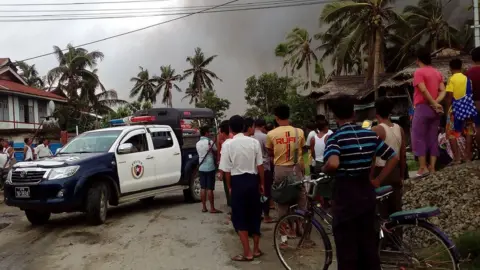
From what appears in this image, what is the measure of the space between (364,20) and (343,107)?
28.1 metres

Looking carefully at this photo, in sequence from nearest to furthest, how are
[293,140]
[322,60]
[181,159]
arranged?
[293,140], [181,159], [322,60]

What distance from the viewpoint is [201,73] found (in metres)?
67.2

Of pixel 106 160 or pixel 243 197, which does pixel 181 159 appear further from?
pixel 243 197

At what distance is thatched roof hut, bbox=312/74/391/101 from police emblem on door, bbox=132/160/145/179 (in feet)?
85.0

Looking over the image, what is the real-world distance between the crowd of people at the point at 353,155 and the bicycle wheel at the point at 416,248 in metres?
0.18

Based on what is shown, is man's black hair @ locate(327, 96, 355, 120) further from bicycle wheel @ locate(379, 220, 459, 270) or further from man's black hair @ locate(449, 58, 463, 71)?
man's black hair @ locate(449, 58, 463, 71)

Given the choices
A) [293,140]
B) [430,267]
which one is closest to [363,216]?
[430,267]

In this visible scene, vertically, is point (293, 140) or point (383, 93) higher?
point (383, 93)

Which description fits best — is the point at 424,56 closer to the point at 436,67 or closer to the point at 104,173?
the point at 104,173

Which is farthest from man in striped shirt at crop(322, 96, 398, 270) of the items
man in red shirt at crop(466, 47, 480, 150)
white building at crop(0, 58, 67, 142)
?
white building at crop(0, 58, 67, 142)

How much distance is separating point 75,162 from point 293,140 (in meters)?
4.32

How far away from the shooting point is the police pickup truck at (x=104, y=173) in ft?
28.2

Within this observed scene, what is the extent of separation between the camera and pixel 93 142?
33.1 ft

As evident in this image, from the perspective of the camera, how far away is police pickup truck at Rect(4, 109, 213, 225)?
860 cm
